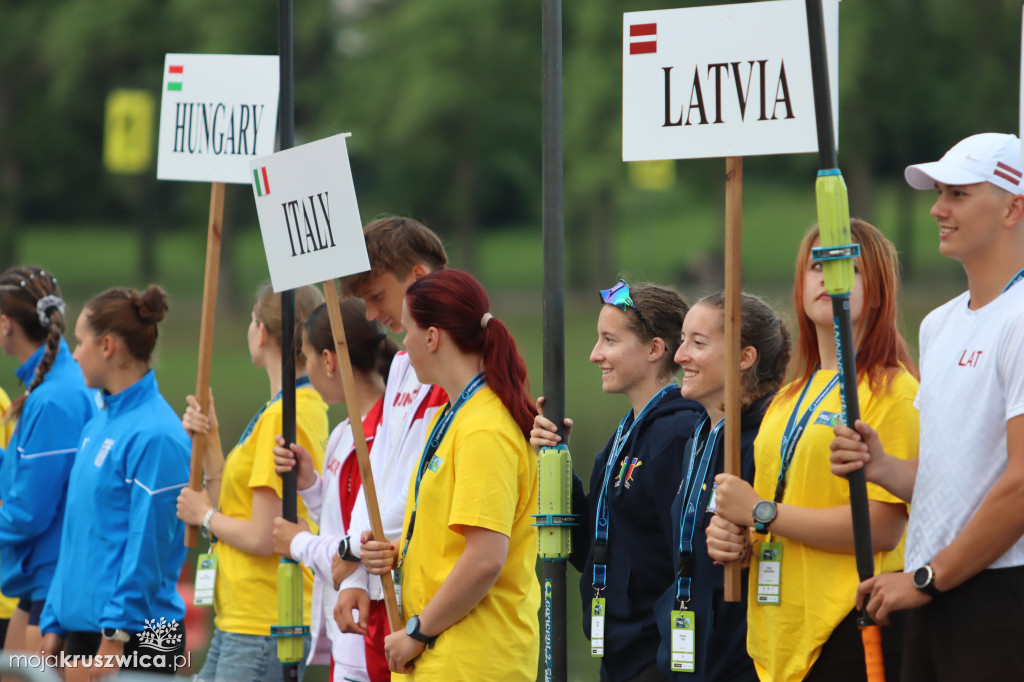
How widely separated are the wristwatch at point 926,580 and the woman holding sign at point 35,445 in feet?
11.4

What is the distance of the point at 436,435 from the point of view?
12.9ft

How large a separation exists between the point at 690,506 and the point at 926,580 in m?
0.72

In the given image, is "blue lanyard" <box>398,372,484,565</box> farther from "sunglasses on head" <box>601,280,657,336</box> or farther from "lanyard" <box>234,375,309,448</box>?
"lanyard" <box>234,375,309,448</box>

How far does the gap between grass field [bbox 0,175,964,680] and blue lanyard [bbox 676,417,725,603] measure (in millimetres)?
4873

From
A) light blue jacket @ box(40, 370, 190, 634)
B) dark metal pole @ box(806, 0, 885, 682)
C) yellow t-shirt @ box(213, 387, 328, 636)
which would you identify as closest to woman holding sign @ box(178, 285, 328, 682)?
yellow t-shirt @ box(213, 387, 328, 636)

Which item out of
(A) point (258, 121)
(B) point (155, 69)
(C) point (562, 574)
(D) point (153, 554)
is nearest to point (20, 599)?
(D) point (153, 554)

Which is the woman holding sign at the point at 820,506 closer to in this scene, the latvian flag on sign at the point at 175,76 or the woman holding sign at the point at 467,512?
the woman holding sign at the point at 467,512

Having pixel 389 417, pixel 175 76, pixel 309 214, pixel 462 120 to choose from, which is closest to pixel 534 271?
pixel 462 120

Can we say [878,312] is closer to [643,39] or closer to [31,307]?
[643,39]

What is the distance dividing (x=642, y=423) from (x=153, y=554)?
196cm

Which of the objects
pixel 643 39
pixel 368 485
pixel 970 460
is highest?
pixel 643 39

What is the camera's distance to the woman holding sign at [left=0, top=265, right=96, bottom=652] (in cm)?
526

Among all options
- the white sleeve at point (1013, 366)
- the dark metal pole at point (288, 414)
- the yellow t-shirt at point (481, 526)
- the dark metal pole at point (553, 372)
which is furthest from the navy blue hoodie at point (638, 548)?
the dark metal pole at point (288, 414)

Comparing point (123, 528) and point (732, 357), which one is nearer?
point (732, 357)
